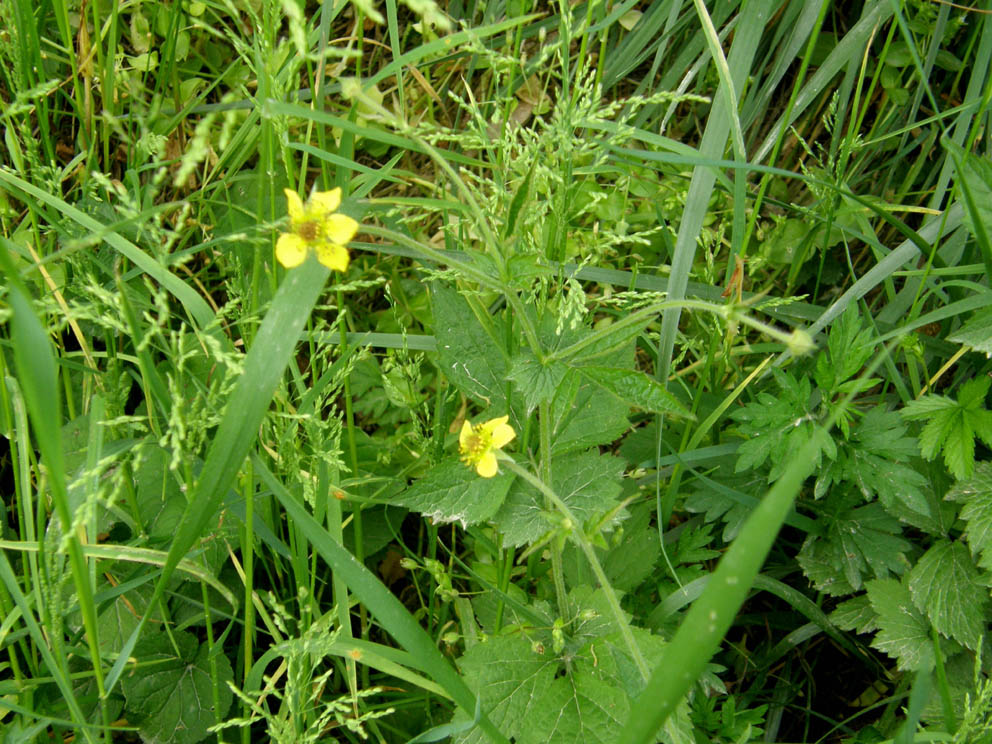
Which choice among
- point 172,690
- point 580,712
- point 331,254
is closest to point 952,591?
point 580,712

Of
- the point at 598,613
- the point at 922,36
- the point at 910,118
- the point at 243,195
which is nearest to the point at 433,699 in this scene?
the point at 598,613

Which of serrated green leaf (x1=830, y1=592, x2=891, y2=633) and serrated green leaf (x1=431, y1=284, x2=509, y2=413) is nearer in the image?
serrated green leaf (x1=431, y1=284, x2=509, y2=413)

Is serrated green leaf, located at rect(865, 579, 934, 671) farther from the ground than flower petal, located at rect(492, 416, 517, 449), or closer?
closer

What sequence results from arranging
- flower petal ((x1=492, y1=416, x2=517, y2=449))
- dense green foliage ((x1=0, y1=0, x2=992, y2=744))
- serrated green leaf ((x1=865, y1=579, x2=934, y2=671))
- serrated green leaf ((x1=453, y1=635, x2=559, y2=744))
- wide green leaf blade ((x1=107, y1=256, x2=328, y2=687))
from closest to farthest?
Result: wide green leaf blade ((x1=107, y1=256, x2=328, y2=687)) → dense green foliage ((x1=0, y1=0, x2=992, y2=744)) → flower petal ((x1=492, y1=416, x2=517, y2=449)) → serrated green leaf ((x1=453, y1=635, x2=559, y2=744)) → serrated green leaf ((x1=865, y1=579, x2=934, y2=671))

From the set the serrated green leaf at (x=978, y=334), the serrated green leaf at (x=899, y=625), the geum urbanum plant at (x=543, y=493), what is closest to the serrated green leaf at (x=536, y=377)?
the geum urbanum plant at (x=543, y=493)

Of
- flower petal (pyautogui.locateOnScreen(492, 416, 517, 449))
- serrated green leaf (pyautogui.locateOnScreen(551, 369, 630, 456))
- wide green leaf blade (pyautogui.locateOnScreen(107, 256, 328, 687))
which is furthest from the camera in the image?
serrated green leaf (pyautogui.locateOnScreen(551, 369, 630, 456))

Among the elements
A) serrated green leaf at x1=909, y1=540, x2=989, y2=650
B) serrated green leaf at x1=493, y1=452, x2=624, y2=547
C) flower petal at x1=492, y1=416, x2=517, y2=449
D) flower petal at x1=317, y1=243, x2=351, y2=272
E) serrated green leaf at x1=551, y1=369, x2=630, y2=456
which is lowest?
serrated green leaf at x1=909, y1=540, x2=989, y2=650

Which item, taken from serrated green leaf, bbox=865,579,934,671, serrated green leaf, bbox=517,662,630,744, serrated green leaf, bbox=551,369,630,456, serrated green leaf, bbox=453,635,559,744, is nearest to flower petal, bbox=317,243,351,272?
serrated green leaf, bbox=551,369,630,456

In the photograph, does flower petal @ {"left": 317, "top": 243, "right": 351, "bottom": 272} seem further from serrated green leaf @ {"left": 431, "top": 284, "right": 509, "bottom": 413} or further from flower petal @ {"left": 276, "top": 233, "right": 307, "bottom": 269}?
serrated green leaf @ {"left": 431, "top": 284, "right": 509, "bottom": 413}
